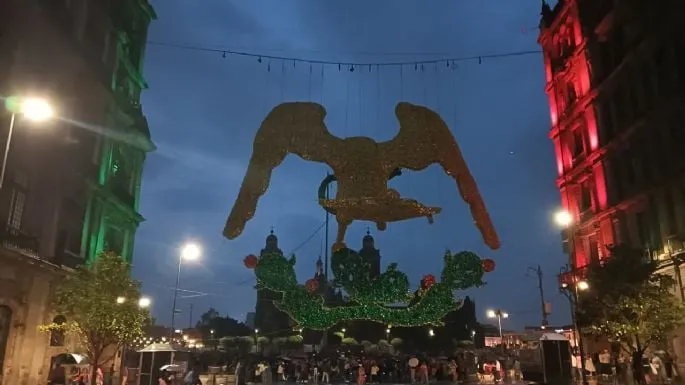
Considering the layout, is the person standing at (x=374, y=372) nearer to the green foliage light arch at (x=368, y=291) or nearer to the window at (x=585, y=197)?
the green foliage light arch at (x=368, y=291)

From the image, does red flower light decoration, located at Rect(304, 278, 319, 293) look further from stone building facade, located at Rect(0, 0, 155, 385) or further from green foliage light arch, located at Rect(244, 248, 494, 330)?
stone building facade, located at Rect(0, 0, 155, 385)

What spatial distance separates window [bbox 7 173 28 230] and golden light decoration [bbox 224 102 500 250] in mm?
11661

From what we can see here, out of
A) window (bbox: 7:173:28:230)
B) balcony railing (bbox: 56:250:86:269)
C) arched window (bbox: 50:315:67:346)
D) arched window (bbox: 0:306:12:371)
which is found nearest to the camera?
arched window (bbox: 0:306:12:371)

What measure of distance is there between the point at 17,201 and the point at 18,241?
2125 millimetres

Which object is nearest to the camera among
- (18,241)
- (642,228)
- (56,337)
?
A: (18,241)

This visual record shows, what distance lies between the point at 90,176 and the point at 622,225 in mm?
31609

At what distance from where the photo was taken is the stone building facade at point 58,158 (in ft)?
73.3

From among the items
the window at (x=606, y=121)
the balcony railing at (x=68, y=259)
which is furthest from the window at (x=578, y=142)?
the balcony railing at (x=68, y=259)

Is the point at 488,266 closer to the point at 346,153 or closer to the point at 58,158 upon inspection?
the point at 346,153

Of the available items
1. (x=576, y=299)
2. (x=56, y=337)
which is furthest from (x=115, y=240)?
(x=576, y=299)

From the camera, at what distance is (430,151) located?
17328mm

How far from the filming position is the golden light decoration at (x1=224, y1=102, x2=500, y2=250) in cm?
1717

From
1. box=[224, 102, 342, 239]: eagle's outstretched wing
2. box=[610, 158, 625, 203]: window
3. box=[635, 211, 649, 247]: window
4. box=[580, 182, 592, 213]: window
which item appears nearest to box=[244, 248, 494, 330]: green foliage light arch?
box=[224, 102, 342, 239]: eagle's outstretched wing

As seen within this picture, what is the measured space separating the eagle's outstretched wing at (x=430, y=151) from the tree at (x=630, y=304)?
9996 millimetres
